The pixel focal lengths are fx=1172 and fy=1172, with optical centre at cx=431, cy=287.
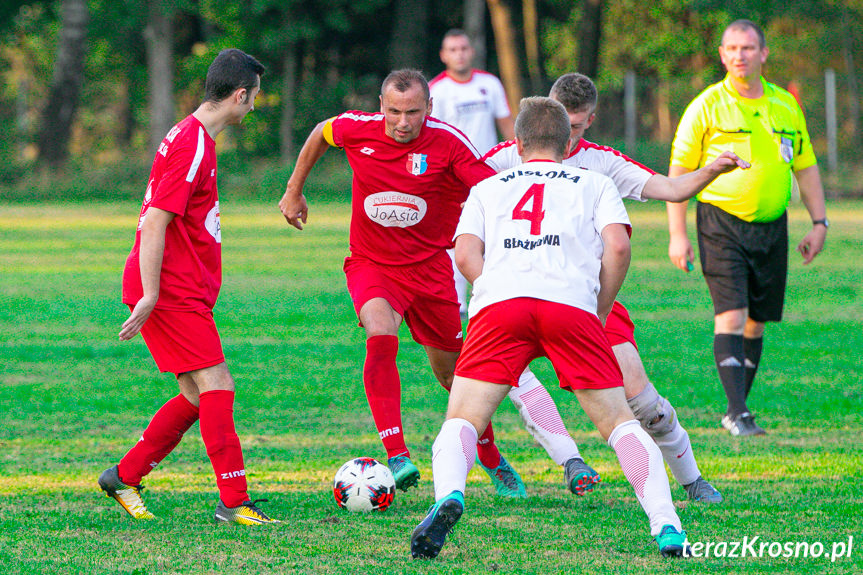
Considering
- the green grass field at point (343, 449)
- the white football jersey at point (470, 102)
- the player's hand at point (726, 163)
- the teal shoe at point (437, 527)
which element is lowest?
the green grass field at point (343, 449)

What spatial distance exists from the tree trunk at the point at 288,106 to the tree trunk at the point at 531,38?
28.2 feet

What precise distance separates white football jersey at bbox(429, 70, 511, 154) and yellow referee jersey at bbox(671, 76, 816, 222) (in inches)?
178

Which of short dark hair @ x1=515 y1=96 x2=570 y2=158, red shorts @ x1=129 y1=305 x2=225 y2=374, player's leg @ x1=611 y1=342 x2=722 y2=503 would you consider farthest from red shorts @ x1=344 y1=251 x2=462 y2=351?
short dark hair @ x1=515 y1=96 x2=570 y2=158

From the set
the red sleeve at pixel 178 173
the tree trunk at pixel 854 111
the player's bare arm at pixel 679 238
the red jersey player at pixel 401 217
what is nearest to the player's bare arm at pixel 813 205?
the player's bare arm at pixel 679 238

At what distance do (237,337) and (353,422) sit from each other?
394cm

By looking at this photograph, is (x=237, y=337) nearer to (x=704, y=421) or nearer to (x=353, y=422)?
(x=353, y=422)

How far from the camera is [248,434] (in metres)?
7.26

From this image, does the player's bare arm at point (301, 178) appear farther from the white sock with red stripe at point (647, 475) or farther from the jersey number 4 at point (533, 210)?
the white sock with red stripe at point (647, 475)

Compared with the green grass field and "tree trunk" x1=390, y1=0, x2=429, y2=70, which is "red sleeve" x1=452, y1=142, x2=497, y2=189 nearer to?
the green grass field

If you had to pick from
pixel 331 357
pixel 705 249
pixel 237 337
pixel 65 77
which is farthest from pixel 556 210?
pixel 65 77

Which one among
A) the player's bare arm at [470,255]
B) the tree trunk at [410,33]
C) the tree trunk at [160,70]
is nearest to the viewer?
the player's bare arm at [470,255]

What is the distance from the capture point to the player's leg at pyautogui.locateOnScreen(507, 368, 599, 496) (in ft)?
18.2

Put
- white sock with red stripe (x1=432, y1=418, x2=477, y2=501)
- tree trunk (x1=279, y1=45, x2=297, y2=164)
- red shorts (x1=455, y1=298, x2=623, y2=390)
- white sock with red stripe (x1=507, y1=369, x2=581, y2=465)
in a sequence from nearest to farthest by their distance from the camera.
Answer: white sock with red stripe (x1=432, y1=418, x2=477, y2=501) → red shorts (x1=455, y1=298, x2=623, y2=390) → white sock with red stripe (x1=507, y1=369, x2=581, y2=465) → tree trunk (x1=279, y1=45, x2=297, y2=164)

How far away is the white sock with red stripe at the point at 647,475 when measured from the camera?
175 inches
